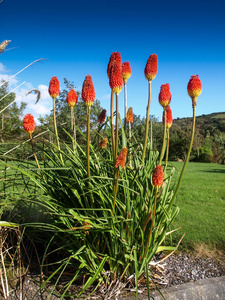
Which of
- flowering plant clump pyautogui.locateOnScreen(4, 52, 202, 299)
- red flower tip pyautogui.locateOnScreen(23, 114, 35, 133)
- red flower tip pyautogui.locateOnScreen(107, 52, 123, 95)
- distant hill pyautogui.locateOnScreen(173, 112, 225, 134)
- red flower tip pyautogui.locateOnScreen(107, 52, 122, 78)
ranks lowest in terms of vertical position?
flowering plant clump pyautogui.locateOnScreen(4, 52, 202, 299)

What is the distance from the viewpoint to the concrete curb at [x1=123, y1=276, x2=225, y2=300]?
66.4 inches

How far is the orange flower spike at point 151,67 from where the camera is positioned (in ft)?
4.83

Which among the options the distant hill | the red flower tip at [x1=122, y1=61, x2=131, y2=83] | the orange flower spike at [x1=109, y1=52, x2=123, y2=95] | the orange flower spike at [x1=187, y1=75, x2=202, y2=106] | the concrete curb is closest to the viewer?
the orange flower spike at [x1=109, y1=52, x2=123, y2=95]

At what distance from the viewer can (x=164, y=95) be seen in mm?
1595

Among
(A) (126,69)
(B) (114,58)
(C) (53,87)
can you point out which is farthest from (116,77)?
(C) (53,87)

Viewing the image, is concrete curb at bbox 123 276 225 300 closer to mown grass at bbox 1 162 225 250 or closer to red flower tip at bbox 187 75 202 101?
mown grass at bbox 1 162 225 250

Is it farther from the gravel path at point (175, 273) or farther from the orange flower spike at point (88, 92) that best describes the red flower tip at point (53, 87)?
the gravel path at point (175, 273)

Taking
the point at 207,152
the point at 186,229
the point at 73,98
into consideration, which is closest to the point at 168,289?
the point at 186,229

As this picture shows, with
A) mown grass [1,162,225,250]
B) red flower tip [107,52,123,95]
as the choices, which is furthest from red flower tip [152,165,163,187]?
mown grass [1,162,225,250]

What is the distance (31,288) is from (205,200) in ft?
13.3

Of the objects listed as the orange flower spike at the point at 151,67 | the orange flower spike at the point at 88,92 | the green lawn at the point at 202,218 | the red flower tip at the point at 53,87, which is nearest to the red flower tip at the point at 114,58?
the orange flower spike at the point at 88,92

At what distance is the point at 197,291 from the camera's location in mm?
1766

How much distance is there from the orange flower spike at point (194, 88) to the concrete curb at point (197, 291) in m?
1.30

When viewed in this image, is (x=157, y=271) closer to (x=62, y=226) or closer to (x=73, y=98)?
(x=62, y=226)
